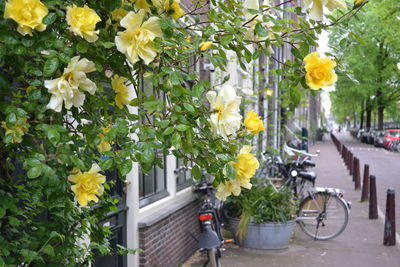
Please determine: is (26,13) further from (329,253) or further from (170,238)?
(329,253)

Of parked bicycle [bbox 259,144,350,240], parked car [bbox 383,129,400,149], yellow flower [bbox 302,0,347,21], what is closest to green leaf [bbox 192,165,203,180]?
yellow flower [bbox 302,0,347,21]

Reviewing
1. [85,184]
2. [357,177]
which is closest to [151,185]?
[85,184]

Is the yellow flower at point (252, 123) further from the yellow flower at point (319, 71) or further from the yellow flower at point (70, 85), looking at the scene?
the yellow flower at point (70, 85)

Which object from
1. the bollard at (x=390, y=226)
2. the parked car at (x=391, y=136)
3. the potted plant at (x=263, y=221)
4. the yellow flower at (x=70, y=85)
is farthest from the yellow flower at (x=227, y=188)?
the parked car at (x=391, y=136)

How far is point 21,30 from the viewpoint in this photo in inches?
53.3

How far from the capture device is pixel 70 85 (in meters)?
1.44

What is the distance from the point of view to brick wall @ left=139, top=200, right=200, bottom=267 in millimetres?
4777

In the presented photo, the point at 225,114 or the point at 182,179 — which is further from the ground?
the point at 225,114

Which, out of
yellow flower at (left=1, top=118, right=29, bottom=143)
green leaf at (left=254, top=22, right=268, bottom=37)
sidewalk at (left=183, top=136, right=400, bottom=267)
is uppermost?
green leaf at (left=254, top=22, right=268, bottom=37)

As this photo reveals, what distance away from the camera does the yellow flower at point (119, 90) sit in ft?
6.30

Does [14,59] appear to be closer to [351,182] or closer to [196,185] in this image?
[196,185]

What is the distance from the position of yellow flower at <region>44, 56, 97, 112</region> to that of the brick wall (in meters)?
3.39

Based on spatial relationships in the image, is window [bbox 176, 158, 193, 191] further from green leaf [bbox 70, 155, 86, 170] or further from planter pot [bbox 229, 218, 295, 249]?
green leaf [bbox 70, 155, 86, 170]

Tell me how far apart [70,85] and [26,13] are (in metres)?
0.24
